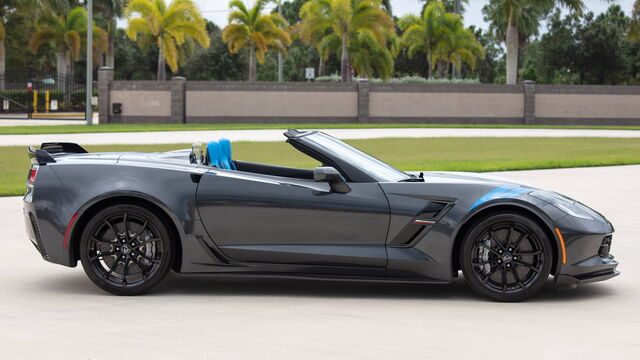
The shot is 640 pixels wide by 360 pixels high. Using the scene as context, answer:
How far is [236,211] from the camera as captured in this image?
22.0 feet

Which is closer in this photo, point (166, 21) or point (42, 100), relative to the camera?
point (166, 21)

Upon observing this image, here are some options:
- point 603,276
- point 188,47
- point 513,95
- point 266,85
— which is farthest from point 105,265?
point 188,47

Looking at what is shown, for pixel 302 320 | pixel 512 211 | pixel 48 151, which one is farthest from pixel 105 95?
pixel 302 320

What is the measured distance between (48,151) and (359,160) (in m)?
2.46

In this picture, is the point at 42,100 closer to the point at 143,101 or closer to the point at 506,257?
the point at 143,101

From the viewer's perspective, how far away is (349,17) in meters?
53.2

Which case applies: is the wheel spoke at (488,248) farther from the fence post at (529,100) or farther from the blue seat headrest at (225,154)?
the fence post at (529,100)

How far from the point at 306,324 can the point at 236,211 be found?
111 centimetres

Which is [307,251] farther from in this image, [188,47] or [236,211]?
[188,47]

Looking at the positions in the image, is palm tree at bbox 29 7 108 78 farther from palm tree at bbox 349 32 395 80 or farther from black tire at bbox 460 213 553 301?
black tire at bbox 460 213 553 301

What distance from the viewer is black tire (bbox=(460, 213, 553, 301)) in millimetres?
6535

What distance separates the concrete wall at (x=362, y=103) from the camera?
45.1 m

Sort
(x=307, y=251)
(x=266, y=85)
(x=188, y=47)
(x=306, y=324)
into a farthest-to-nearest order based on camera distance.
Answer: (x=188, y=47) < (x=266, y=85) < (x=307, y=251) < (x=306, y=324)

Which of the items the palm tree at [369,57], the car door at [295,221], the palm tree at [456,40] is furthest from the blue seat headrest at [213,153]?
the palm tree at [369,57]
